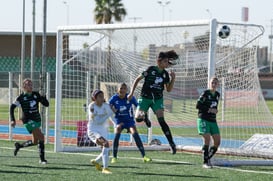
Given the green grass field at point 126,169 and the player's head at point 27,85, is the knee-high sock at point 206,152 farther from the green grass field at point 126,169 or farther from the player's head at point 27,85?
the player's head at point 27,85

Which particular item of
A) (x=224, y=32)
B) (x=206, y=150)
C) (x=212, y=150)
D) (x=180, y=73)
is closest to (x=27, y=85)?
(x=206, y=150)

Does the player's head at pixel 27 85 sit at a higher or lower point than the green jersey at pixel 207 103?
higher

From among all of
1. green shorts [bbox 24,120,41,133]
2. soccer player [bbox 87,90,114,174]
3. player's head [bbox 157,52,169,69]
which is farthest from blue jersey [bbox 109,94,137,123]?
soccer player [bbox 87,90,114,174]

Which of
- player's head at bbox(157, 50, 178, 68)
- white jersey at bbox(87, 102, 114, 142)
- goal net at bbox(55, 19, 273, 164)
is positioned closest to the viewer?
white jersey at bbox(87, 102, 114, 142)

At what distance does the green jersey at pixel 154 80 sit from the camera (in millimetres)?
16141

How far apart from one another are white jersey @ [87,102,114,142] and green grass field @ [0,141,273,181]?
0.67 m

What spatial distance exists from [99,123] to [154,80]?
1.89m

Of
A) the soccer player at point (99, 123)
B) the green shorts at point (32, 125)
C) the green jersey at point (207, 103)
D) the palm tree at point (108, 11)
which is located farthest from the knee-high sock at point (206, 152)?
the palm tree at point (108, 11)

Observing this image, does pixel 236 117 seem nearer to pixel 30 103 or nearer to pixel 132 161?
pixel 132 161

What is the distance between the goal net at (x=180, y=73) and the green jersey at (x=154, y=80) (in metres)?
0.88

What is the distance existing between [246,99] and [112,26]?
3388 millimetres

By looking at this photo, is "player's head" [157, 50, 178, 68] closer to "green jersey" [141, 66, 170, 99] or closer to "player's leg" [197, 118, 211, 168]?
"green jersey" [141, 66, 170, 99]

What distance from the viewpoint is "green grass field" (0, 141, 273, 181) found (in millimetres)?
13977

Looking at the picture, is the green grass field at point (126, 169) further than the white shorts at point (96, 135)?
No
